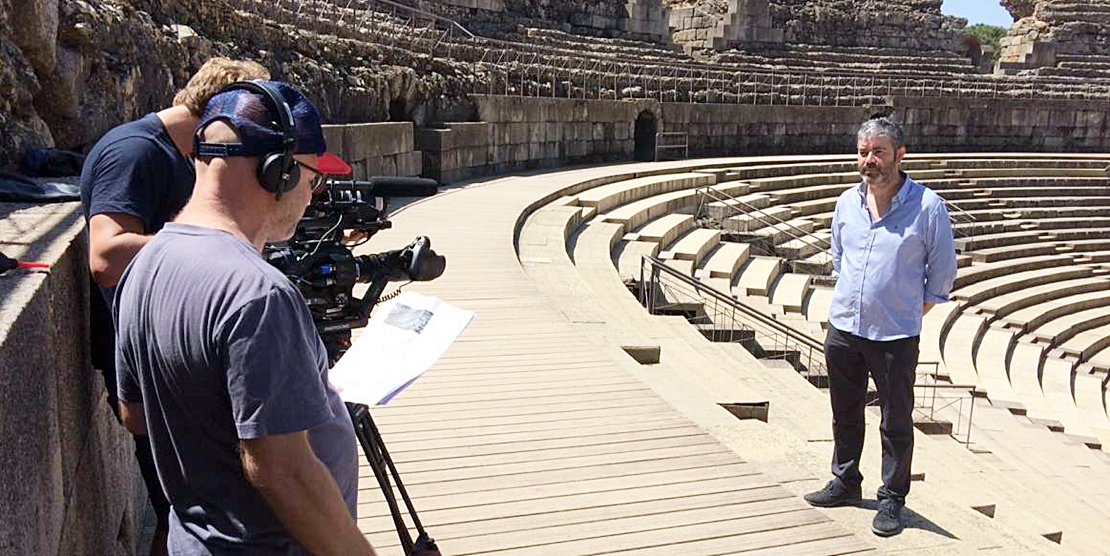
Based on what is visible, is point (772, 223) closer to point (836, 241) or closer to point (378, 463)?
point (836, 241)

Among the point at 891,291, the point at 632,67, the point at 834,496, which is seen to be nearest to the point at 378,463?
the point at 834,496

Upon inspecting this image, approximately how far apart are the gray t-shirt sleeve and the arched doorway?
18112mm

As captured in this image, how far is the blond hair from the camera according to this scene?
229 cm

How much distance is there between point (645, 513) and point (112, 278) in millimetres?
2072

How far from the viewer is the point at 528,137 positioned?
16250mm

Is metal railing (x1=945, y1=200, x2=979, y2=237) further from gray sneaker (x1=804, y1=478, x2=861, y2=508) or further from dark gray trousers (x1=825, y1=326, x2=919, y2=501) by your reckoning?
gray sneaker (x1=804, y1=478, x2=861, y2=508)

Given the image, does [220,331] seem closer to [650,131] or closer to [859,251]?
[859,251]

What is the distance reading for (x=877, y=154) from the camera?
Result: 369 centimetres

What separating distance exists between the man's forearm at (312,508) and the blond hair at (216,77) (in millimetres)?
1118

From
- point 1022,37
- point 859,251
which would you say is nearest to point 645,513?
point 859,251

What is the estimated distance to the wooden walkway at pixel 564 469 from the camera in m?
3.24

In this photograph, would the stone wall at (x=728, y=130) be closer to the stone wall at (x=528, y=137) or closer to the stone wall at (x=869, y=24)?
the stone wall at (x=528, y=137)

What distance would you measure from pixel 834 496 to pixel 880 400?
1.48 ft

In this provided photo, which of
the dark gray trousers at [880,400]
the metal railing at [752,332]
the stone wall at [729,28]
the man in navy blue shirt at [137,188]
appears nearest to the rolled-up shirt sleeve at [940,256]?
the dark gray trousers at [880,400]
